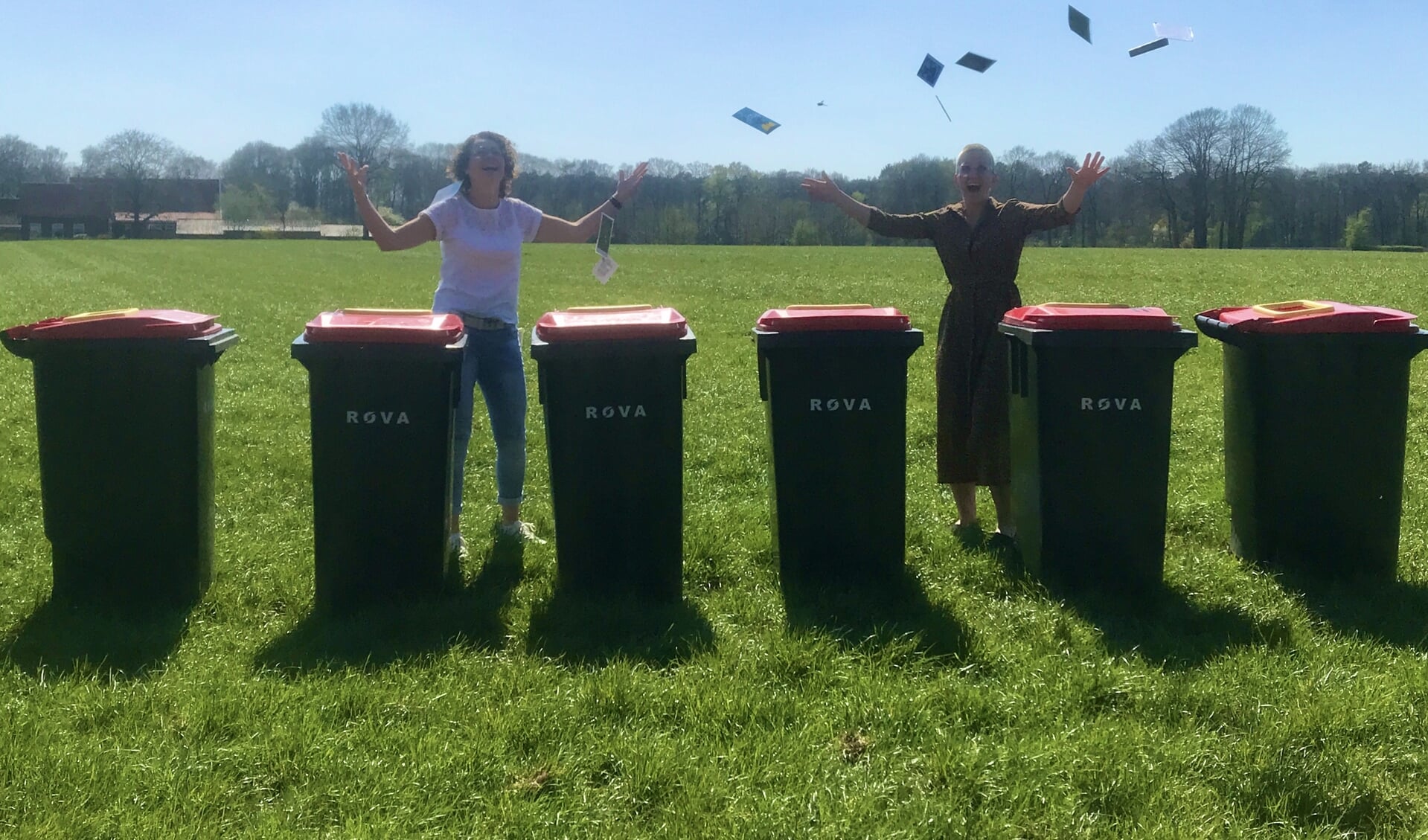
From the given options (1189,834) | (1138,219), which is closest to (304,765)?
(1189,834)

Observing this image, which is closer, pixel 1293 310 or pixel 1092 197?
pixel 1293 310

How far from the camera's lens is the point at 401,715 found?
3.23 m

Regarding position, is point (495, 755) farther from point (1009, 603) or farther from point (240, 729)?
point (1009, 603)

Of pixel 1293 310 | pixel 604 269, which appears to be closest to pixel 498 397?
pixel 604 269

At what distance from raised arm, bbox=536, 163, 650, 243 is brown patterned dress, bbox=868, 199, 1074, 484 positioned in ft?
3.80

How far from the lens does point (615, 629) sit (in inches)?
154

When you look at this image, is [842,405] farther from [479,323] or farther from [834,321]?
[479,323]

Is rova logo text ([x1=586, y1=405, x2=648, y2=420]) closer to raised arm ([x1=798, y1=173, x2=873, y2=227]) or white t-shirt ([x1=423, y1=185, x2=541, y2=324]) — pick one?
white t-shirt ([x1=423, y1=185, x2=541, y2=324])

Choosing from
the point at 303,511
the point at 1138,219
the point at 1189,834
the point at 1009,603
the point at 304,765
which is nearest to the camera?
the point at 1189,834

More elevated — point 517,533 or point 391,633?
point 517,533

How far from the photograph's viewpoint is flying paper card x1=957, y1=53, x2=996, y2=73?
5.11 metres

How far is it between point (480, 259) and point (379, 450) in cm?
105

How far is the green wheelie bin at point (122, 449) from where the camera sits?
13.1ft

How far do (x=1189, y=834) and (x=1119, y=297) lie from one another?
18.7 meters
